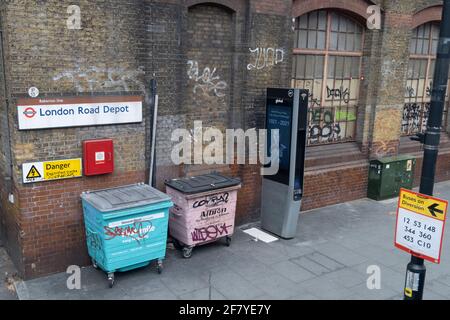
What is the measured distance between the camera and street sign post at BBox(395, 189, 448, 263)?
4.93 metres

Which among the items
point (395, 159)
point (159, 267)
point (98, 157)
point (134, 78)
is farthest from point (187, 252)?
point (395, 159)

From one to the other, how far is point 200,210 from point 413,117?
793 cm

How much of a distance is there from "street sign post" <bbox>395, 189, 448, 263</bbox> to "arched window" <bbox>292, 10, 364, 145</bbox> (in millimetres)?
5195

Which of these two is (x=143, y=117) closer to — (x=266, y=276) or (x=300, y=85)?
(x=266, y=276)

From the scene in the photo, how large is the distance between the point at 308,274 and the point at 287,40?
183 inches

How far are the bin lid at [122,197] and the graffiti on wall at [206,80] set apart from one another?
2.18 m

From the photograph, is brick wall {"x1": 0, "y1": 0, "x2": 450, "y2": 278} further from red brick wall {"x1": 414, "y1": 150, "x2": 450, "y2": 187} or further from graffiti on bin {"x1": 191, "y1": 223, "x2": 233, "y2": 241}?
red brick wall {"x1": 414, "y1": 150, "x2": 450, "y2": 187}

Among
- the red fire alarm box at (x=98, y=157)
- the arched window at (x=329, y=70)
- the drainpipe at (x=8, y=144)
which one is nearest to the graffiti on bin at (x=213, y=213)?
the red fire alarm box at (x=98, y=157)

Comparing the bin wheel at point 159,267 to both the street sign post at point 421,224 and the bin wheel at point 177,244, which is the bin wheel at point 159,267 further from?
the street sign post at point 421,224

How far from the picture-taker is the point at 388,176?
1116 centimetres

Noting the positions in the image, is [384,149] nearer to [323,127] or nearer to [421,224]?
[323,127]

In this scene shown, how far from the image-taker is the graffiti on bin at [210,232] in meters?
7.63

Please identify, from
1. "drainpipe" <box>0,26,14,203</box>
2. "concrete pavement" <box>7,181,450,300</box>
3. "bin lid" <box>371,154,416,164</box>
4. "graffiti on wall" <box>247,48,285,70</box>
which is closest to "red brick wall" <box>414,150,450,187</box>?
"bin lid" <box>371,154,416,164</box>

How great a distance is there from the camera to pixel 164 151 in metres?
7.95
